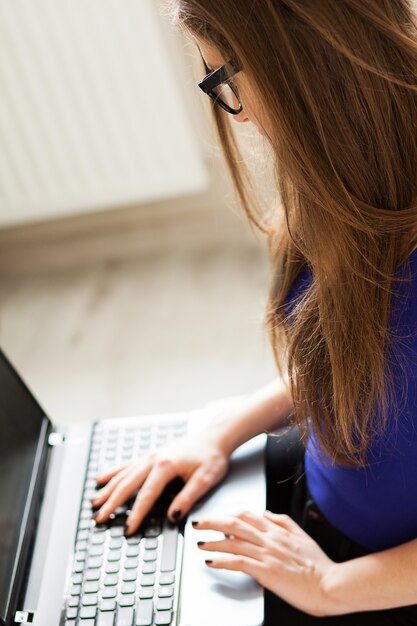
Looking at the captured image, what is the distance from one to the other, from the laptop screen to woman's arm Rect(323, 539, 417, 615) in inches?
14.4

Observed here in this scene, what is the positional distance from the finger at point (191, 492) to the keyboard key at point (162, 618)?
0.41 ft

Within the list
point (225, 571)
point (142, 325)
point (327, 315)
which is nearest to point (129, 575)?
point (225, 571)

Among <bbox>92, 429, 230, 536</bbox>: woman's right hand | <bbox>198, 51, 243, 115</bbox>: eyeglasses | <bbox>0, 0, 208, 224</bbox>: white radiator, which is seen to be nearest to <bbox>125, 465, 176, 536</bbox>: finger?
<bbox>92, 429, 230, 536</bbox>: woman's right hand

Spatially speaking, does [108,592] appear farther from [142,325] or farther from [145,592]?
[142,325]

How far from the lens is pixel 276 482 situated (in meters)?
1.15

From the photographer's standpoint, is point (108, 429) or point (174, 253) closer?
point (108, 429)

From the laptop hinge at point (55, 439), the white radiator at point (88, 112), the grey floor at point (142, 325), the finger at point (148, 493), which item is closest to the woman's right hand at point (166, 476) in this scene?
the finger at point (148, 493)

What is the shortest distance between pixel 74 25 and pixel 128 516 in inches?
51.0

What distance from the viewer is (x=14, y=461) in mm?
1083

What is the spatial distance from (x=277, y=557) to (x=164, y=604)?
137 millimetres

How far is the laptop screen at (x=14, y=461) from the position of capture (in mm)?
1008

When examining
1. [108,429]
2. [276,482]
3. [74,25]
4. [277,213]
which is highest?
[74,25]

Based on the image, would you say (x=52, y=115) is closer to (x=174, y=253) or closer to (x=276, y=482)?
(x=174, y=253)

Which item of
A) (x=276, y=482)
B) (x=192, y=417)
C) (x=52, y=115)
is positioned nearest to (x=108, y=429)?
(x=192, y=417)
